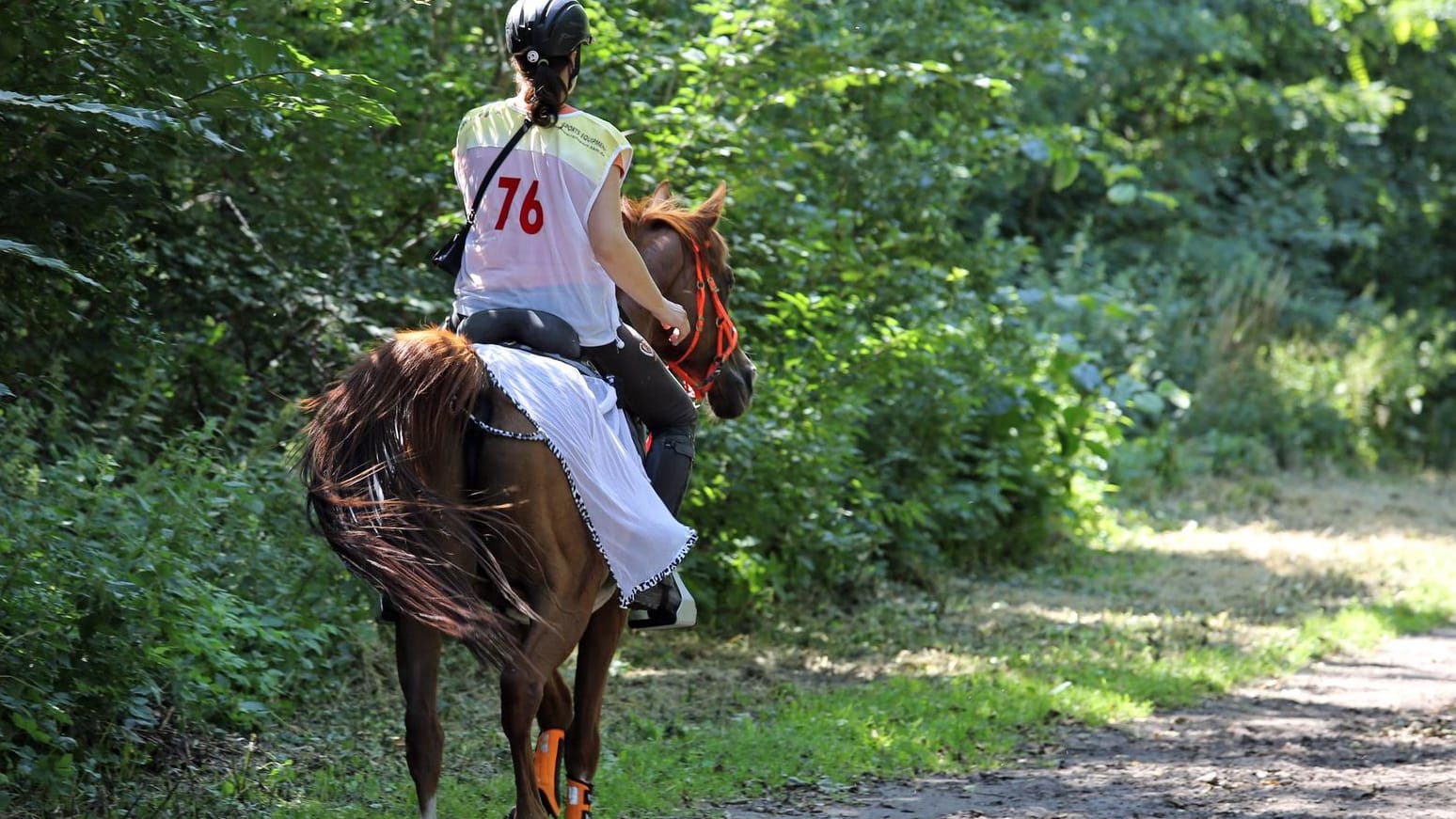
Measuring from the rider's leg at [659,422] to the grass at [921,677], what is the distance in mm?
830

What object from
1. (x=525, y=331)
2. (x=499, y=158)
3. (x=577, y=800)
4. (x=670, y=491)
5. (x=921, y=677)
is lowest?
(x=921, y=677)

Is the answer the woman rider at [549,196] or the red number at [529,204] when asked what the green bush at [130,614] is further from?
the red number at [529,204]

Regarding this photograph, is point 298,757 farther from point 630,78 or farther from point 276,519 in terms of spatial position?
point 630,78

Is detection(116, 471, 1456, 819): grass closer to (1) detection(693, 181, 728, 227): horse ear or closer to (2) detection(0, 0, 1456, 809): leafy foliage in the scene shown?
A: (2) detection(0, 0, 1456, 809): leafy foliage

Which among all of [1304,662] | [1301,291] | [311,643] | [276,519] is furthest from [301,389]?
[1301,291]

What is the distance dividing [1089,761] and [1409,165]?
16.2 m

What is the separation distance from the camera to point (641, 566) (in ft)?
14.2

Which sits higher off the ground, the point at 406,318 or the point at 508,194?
the point at 508,194

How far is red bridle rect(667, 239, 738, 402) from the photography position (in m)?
5.07

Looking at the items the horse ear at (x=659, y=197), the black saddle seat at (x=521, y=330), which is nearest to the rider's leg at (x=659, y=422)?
the black saddle seat at (x=521, y=330)

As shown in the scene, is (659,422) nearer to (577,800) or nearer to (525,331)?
(525,331)

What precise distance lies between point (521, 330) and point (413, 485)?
22.4 inches

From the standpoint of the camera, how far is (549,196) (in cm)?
423

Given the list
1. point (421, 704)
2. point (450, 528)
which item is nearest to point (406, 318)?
point (450, 528)
